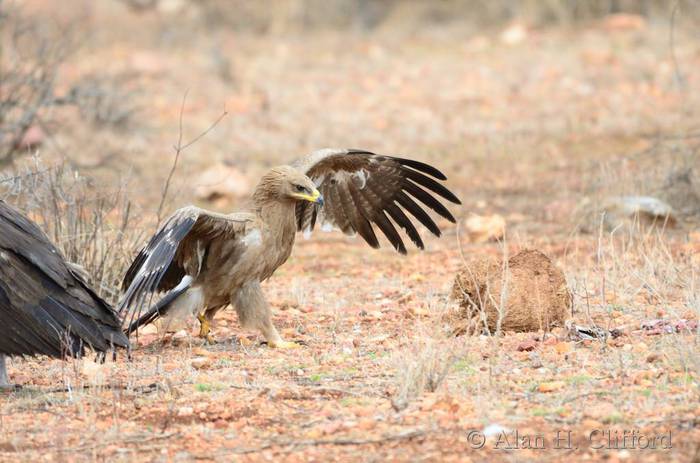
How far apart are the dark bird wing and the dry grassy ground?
0.74 ft

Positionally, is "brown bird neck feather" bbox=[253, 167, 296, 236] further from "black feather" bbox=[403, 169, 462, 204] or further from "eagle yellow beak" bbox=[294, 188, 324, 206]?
"black feather" bbox=[403, 169, 462, 204]

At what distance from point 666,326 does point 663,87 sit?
11.4 m

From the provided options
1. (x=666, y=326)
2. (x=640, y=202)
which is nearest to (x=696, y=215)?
(x=640, y=202)

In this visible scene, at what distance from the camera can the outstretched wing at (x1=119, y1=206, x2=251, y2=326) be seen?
6.57 metres

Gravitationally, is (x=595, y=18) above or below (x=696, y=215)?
above

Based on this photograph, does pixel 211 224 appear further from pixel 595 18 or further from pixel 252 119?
pixel 595 18

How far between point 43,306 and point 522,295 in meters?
2.67

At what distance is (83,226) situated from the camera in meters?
8.28

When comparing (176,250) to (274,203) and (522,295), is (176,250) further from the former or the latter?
(522,295)

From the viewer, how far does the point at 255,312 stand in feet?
23.4

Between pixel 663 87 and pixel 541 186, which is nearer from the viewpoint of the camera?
pixel 541 186

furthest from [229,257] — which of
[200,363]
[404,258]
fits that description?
[404,258]

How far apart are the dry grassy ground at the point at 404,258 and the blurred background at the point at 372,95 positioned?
0.06 meters

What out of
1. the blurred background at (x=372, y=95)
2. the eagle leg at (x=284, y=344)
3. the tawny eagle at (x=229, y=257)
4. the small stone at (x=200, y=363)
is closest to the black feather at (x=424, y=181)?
the tawny eagle at (x=229, y=257)
